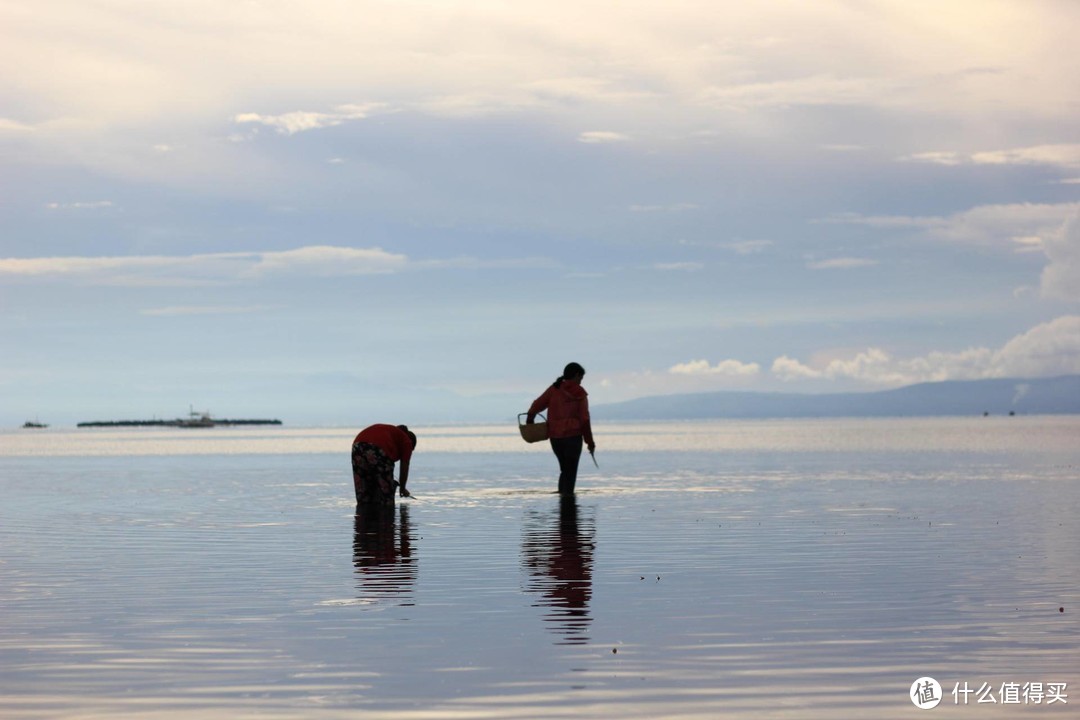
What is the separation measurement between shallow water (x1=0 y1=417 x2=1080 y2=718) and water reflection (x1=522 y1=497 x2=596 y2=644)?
0.06m

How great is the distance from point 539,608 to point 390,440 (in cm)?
1249

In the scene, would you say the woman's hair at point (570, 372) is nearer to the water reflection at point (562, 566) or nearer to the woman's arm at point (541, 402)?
the woman's arm at point (541, 402)

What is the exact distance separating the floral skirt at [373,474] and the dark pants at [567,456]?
4.08m

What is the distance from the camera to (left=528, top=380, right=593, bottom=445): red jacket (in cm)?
2766

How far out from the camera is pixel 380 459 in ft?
81.0

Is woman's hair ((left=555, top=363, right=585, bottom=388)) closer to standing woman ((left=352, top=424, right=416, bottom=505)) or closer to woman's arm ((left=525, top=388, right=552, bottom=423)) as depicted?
woman's arm ((left=525, top=388, right=552, bottom=423))

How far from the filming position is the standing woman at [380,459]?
80.3 ft

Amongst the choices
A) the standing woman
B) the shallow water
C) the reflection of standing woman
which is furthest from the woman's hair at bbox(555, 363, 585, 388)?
the standing woman

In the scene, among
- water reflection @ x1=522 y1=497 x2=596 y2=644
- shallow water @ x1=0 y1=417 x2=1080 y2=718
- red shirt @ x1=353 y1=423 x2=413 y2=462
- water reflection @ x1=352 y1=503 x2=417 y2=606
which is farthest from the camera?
red shirt @ x1=353 y1=423 x2=413 y2=462

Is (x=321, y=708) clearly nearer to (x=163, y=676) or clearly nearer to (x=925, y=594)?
(x=163, y=676)

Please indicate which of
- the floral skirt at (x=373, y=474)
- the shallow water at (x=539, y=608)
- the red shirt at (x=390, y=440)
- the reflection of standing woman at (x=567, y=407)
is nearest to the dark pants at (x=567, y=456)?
the reflection of standing woman at (x=567, y=407)

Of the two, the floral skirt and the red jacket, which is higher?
the red jacket

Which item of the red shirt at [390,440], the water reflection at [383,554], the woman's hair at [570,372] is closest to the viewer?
the water reflection at [383,554]

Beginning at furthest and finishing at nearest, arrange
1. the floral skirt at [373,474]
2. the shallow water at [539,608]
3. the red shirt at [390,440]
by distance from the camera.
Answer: the floral skirt at [373,474]
the red shirt at [390,440]
the shallow water at [539,608]
